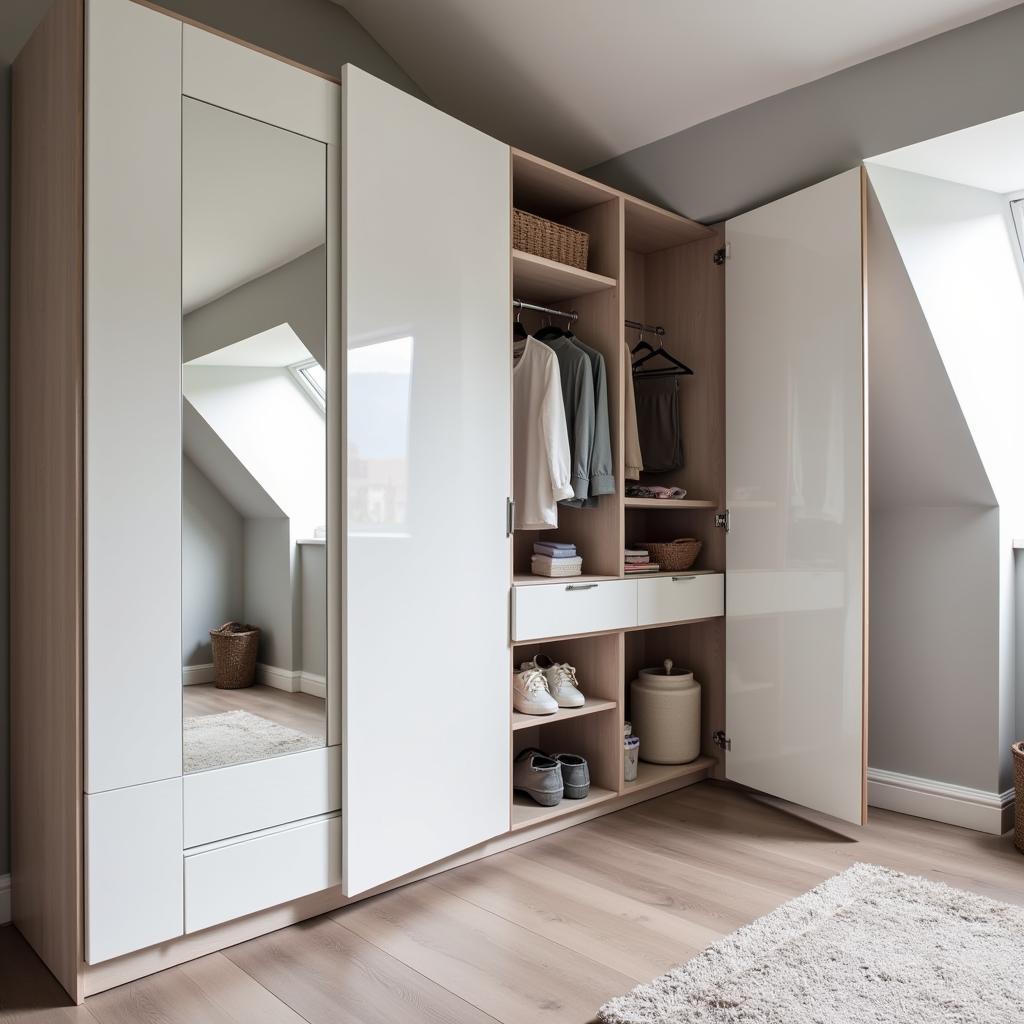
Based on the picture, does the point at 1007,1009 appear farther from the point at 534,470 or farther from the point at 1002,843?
the point at 534,470

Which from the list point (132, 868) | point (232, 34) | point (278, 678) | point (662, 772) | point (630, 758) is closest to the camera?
point (132, 868)

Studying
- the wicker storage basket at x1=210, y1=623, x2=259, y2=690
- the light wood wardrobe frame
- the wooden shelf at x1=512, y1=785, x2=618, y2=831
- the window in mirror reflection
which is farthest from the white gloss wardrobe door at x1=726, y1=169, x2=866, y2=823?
the wicker storage basket at x1=210, y1=623, x2=259, y2=690

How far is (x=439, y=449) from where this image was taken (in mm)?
2535

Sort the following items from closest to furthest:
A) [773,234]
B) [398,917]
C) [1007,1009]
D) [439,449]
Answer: [1007,1009], [398,917], [439,449], [773,234]

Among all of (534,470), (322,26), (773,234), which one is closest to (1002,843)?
(534,470)

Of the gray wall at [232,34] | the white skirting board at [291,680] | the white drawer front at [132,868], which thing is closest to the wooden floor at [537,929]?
the white drawer front at [132,868]

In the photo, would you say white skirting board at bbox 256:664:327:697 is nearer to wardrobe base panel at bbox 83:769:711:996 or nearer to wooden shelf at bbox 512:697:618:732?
wardrobe base panel at bbox 83:769:711:996

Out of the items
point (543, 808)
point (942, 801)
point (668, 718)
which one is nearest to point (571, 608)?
point (543, 808)

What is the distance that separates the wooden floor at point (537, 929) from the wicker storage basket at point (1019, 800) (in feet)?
0.17

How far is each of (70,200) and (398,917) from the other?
190cm

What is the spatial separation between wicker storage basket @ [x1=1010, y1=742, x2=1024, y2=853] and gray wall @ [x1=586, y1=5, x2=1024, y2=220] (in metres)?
1.96

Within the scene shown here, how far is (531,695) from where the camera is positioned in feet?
9.57

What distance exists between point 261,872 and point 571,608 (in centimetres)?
124

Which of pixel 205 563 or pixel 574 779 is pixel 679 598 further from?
pixel 205 563
